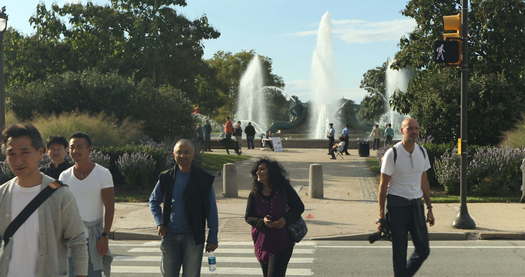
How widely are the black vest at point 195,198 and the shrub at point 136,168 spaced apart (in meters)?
13.0

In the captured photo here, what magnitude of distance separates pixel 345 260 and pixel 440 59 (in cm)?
428

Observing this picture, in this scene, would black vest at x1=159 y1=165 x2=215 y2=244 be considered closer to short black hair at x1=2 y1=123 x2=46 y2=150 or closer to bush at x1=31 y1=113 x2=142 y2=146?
short black hair at x1=2 y1=123 x2=46 y2=150

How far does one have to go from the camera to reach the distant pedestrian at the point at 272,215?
6.57 meters

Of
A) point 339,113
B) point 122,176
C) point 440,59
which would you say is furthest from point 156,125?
point 339,113

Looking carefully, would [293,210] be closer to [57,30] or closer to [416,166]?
[416,166]

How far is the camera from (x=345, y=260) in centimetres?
1022

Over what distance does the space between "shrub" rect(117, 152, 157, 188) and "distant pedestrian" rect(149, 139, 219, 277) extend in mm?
13053

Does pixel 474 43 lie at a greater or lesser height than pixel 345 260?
greater

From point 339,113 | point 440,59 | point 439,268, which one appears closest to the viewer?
point 439,268

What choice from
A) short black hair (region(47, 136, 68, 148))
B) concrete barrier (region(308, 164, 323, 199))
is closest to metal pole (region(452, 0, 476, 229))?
concrete barrier (region(308, 164, 323, 199))

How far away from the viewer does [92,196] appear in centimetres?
630

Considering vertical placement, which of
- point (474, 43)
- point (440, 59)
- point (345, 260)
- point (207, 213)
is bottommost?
point (345, 260)

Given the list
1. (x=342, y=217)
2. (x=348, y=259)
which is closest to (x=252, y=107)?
(x=342, y=217)

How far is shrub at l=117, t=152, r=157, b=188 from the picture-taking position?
63.5 feet
